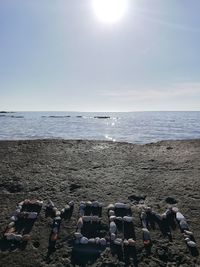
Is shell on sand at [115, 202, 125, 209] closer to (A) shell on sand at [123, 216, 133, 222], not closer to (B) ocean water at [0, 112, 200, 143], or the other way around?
(A) shell on sand at [123, 216, 133, 222]

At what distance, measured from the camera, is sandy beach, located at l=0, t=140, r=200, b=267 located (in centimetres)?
572

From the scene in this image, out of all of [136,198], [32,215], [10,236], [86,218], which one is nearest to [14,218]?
[32,215]

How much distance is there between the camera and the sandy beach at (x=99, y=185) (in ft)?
18.8

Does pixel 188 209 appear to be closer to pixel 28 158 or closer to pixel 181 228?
pixel 181 228

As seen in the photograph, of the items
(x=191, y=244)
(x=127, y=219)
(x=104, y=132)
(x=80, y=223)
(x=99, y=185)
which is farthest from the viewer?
(x=104, y=132)

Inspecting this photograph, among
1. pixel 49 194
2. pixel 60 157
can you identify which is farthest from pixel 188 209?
pixel 60 157

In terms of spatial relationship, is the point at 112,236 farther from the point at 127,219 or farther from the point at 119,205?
the point at 119,205

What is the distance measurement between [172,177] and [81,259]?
4.93 m

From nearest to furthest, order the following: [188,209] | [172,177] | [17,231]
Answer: [17,231] < [188,209] < [172,177]

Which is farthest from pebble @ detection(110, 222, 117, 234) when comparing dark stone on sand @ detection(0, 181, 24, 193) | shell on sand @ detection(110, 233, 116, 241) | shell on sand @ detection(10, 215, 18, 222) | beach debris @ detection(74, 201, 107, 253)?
dark stone on sand @ detection(0, 181, 24, 193)

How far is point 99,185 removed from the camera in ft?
29.6

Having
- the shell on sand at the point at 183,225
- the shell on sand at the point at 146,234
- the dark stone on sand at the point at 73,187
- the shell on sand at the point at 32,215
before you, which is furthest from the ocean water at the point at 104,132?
the shell on sand at the point at 146,234

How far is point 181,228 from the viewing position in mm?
6535

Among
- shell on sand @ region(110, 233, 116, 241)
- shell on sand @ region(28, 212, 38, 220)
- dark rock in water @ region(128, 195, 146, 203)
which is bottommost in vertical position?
shell on sand @ region(110, 233, 116, 241)
